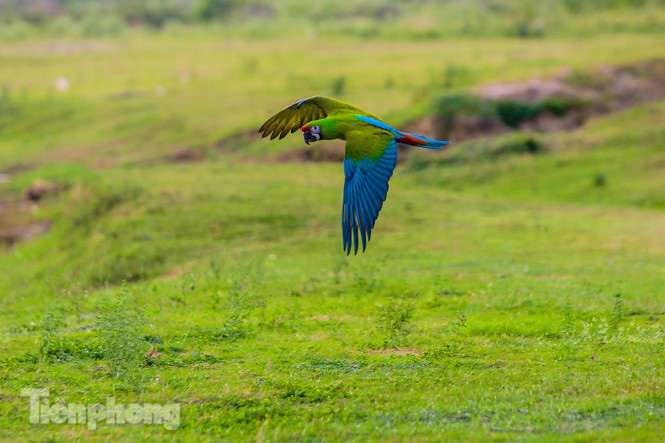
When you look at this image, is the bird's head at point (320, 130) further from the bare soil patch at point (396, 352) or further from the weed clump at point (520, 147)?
the weed clump at point (520, 147)

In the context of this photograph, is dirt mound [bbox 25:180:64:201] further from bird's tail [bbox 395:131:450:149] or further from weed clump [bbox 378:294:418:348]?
bird's tail [bbox 395:131:450:149]

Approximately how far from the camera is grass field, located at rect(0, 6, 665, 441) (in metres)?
8.00

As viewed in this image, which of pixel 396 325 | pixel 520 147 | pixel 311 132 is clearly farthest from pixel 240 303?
pixel 520 147

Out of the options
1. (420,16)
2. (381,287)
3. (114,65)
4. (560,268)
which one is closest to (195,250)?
(381,287)

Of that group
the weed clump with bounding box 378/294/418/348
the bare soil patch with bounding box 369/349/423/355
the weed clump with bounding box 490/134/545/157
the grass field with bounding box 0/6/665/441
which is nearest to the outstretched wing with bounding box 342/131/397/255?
the grass field with bounding box 0/6/665/441

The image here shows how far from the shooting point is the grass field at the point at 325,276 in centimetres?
800

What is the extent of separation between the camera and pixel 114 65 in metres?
54.1

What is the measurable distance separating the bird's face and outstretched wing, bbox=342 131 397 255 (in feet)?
1.04

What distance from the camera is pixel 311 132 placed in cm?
841

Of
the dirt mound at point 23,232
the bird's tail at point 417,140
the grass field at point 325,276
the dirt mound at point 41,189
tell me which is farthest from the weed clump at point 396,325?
the dirt mound at point 41,189

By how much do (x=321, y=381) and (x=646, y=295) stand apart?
6.13 meters

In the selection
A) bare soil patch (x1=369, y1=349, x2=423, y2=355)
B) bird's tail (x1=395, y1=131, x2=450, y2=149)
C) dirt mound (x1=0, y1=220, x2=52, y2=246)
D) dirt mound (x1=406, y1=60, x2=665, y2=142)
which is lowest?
dirt mound (x1=0, y1=220, x2=52, y2=246)

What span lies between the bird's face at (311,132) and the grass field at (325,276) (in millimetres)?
2429

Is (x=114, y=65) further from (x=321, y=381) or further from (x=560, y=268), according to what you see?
(x=321, y=381)
